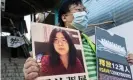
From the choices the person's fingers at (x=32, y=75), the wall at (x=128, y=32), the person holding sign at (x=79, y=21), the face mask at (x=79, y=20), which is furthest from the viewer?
the wall at (x=128, y=32)

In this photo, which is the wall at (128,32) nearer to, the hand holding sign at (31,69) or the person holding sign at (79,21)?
the person holding sign at (79,21)

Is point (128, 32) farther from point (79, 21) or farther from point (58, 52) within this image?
point (58, 52)

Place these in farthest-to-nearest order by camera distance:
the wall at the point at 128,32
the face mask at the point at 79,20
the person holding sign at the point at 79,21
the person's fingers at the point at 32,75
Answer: the wall at the point at 128,32, the face mask at the point at 79,20, the person holding sign at the point at 79,21, the person's fingers at the point at 32,75

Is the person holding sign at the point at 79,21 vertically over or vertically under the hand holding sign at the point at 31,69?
over

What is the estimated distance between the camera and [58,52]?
119 centimetres

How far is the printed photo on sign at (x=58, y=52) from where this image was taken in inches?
43.9

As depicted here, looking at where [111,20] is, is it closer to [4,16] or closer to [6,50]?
[4,16]

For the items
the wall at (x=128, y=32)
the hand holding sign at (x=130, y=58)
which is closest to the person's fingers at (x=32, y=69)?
the hand holding sign at (x=130, y=58)

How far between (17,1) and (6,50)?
1.55 meters

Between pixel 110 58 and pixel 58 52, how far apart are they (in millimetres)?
344

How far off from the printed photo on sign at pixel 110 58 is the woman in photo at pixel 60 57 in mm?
141

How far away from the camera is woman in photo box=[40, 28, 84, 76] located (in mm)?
1133

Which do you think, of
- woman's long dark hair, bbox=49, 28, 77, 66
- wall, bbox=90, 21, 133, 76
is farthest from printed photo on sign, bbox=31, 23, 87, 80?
wall, bbox=90, 21, 133, 76

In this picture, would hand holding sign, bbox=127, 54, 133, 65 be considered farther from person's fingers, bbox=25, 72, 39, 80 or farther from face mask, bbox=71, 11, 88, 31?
person's fingers, bbox=25, 72, 39, 80
